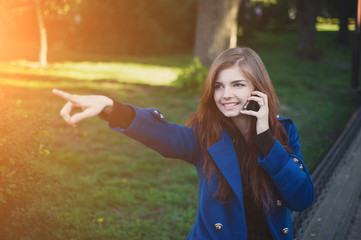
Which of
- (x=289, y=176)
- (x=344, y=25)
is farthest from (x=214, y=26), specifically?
(x=344, y=25)

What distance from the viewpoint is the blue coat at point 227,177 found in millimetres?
2102

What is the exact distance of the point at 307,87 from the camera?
40.4 ft

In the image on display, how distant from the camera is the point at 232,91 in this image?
233cm

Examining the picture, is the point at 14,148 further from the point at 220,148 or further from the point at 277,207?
the point at 277,207

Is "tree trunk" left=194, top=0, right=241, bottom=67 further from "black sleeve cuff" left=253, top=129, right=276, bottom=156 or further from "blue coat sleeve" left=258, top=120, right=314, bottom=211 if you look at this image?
"black sleeve cuff" left=253, top=129, right=276, bottom=156

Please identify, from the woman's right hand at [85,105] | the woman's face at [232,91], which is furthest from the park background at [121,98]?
the woman's face at [232,91]

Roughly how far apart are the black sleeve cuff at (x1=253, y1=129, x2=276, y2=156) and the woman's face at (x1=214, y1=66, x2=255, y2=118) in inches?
9.8

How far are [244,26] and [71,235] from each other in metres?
21.8

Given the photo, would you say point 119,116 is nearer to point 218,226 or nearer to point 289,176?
point 218,226

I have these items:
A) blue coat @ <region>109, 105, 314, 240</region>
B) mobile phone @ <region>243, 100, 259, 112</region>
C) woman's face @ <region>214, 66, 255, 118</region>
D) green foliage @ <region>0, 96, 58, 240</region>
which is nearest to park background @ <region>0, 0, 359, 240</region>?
green foliage @ <region>0, 96, 58, 240</region>

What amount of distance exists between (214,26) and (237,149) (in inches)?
327

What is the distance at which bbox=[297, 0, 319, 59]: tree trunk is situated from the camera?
60.2 ft

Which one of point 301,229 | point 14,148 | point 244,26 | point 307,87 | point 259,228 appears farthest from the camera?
point 244,26

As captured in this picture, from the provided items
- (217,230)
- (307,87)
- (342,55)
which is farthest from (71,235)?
(342,55)
